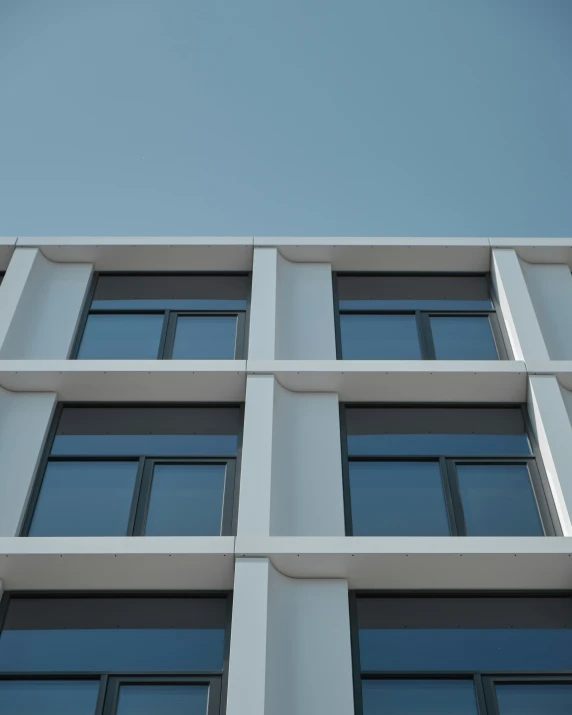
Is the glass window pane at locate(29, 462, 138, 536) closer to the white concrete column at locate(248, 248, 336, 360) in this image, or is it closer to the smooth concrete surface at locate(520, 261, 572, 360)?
the white concrete column at locate(248, 248, 336, 360)

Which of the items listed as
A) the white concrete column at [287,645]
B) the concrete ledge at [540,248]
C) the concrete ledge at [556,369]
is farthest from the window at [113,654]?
the concrete ledge at [540,248]

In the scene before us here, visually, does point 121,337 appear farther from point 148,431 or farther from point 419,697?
point 419,697

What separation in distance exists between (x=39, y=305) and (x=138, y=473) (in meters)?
3.35

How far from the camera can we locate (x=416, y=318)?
12.4m

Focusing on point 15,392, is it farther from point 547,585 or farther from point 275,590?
point 547,585

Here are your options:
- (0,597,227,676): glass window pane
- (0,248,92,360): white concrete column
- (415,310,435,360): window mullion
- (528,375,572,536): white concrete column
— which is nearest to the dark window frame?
(415,310,435,360): window mullion

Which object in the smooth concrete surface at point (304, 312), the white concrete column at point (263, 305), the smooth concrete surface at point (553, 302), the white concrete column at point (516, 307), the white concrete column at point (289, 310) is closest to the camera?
the white concrete column at point (263, 305)

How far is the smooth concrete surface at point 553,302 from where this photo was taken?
11430 millimetres

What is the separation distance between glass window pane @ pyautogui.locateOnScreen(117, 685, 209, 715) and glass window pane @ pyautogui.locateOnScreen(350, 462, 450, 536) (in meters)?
2.53

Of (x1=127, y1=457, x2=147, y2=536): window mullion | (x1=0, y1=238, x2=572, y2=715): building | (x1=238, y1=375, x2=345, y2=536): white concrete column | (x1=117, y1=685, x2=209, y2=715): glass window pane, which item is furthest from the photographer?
(x1=127, y1=457, x2=147, y2=536): window mullion

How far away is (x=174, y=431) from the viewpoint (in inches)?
418

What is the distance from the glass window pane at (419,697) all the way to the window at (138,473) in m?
2.34

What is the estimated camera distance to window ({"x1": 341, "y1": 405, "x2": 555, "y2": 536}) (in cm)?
958

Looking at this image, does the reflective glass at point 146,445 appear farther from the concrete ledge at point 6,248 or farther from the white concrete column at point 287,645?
the concrete ledge at point 6,248
